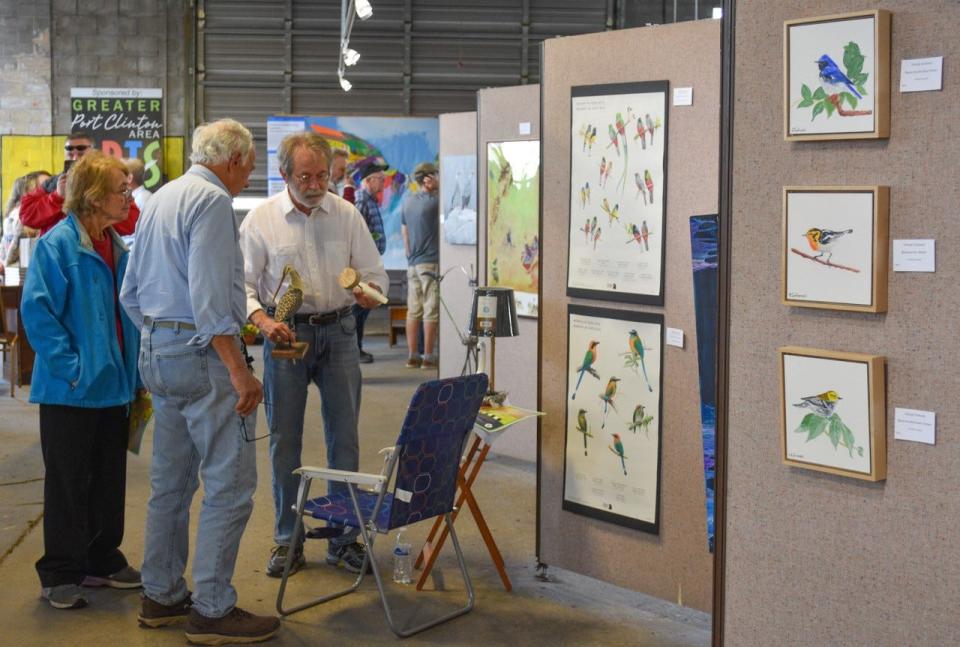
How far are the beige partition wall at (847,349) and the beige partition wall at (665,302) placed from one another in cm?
62

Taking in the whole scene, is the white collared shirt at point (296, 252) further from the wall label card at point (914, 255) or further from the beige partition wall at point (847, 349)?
the wall label card at point (914, 255)

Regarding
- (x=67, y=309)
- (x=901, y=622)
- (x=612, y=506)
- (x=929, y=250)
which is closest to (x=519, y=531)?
(x=612, y=506)

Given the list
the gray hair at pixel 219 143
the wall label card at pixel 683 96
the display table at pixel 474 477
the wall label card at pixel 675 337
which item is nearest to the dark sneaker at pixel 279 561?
the display table at pixel 474 477

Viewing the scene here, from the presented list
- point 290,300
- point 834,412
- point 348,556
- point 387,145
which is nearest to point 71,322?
point 290,300

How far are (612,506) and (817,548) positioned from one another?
1190 mm

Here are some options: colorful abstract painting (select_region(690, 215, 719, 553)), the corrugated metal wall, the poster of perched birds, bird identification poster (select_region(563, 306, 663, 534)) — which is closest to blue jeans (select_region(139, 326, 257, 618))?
bird identification poster (select_region(563, 306, 663, 534))

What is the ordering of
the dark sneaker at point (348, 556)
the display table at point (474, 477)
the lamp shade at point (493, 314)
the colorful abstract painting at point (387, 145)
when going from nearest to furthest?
the display table at point (474, 477), the lamp shade at point (493, 314), the dark sneaker at point (348, 556), the colorful abstract painting at point (387, 145)

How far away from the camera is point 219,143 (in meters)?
3.52

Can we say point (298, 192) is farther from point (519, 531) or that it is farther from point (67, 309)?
point (519, 531)

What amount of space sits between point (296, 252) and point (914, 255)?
7.28ft

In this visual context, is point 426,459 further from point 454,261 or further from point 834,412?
point 454,261

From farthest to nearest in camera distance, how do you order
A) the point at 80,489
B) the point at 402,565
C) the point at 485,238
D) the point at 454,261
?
1. the point at 454,261
2. the point at 485,238
3. the point at 402,565
4. the point at 80,489

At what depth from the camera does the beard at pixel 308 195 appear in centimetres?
405

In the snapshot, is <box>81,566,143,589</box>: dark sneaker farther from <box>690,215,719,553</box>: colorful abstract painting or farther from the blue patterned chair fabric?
<box>690,215,719,553</box>: colorful abstract painting
